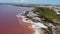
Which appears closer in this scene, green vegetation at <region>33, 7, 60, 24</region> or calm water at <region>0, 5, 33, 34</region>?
calm water at <region>0, 5, 33, 34</region>

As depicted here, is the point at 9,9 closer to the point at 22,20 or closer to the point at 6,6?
the point at 6,6

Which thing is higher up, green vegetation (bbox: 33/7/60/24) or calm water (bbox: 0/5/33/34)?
green vegetation (bbox: 33/7/60/24)

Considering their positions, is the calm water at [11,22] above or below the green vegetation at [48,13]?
below

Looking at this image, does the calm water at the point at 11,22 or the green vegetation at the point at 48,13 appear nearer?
the calm water at the point at 11,22
